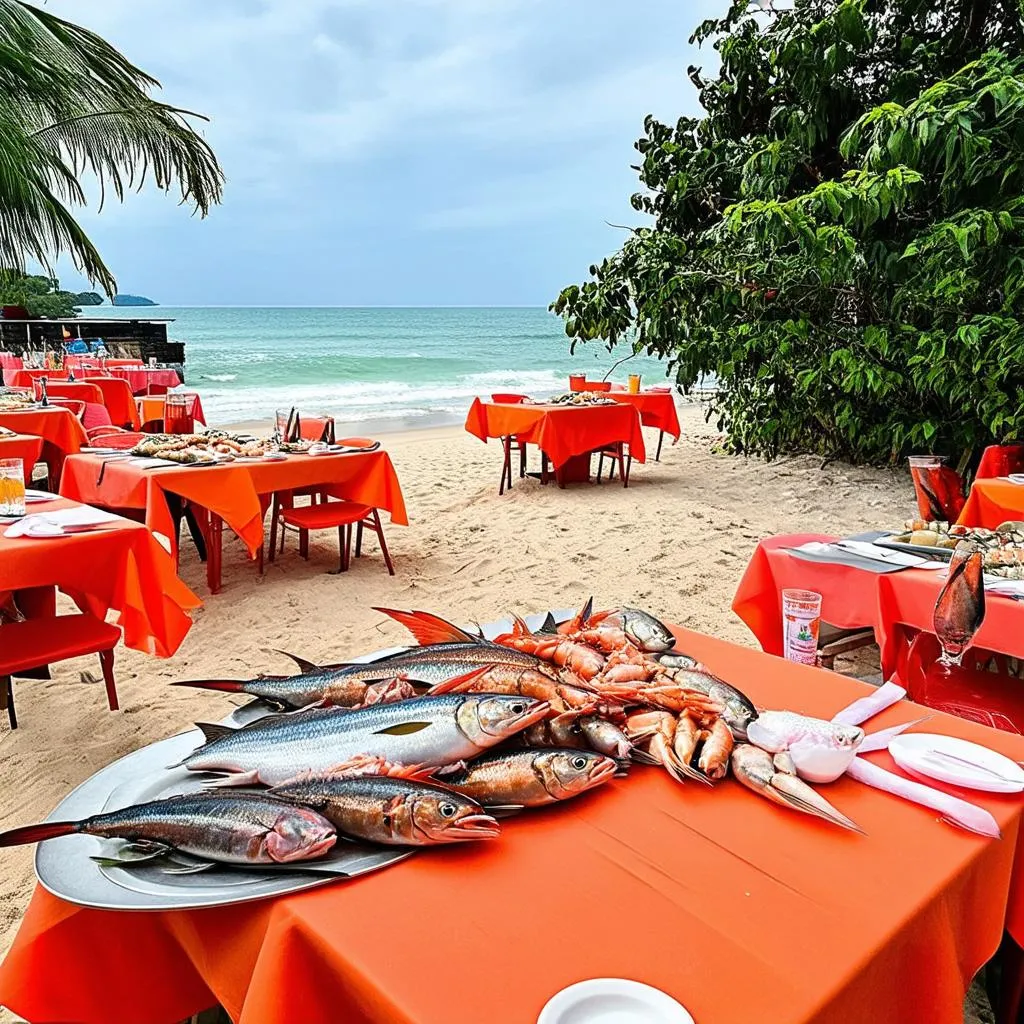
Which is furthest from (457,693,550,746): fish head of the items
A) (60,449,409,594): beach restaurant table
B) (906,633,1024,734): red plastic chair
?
(60,449,409,594): beach restaurant table

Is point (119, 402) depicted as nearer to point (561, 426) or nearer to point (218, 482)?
point (561, 426)

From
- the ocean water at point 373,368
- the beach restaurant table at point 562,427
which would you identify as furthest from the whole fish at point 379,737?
the ocean water at point 373,368

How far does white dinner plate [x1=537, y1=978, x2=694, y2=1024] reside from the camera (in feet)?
2.30

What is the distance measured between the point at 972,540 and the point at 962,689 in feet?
1.57

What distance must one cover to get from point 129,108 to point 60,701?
7.97 m

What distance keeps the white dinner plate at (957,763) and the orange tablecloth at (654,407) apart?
7416mm

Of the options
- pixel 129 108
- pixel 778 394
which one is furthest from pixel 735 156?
pixel 129 108

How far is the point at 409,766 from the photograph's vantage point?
1.03m

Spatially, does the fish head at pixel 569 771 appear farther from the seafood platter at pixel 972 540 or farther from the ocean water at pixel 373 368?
the ocean water at pixel 373 368

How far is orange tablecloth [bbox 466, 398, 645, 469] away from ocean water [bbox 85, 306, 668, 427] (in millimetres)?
6574

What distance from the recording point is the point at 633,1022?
0.70 metres

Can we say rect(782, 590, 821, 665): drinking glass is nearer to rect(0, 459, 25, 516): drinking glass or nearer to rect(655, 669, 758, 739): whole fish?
rect(655, 669, 758, 739): whole fish

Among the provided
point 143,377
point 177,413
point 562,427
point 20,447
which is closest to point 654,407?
point 562,427

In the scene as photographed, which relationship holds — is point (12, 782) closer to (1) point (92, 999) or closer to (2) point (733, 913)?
(1) point (92, 999)
